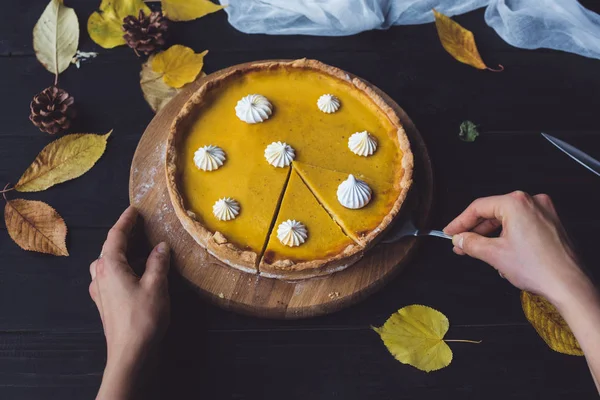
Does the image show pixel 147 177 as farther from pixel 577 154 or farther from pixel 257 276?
pixel 577 154

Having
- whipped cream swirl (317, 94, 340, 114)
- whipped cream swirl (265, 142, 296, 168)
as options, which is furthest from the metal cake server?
whipped cream swirl (317, 94, 340, 114)

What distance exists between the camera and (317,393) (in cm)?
281

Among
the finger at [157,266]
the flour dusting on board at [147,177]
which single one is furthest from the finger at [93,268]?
the flour dusting on board at [147,177]

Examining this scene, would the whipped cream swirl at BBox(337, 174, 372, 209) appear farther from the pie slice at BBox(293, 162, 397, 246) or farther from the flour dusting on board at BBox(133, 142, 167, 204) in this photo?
the flour dusting on board at BBox(133, 142, 167, 204)

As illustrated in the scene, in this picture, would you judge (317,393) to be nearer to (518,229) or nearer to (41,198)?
(518,229)

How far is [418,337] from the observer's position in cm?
299

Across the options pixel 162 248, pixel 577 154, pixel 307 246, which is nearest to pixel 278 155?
pixel 307 246

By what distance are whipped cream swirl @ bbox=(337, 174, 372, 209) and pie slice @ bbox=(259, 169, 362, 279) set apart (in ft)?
0.42

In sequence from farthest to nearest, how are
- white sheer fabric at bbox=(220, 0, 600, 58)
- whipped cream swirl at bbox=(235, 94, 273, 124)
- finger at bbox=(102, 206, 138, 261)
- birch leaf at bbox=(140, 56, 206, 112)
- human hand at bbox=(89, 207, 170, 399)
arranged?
white sheer fabric at bbox=(220, 0, 600, 58) < birch leaf at bbox=(140, 56, 206, 112) < whipped cream swirl at bbox=(235, 94, 273, 124) < finger at bbox=(102, 206, 138, 261) < human hand at bbox=(89, 207, 170, 399)

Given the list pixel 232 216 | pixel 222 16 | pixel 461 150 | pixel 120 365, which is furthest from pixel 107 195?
pixel 461 150

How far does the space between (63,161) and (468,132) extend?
245cm

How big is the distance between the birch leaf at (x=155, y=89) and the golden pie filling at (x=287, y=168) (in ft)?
1.11

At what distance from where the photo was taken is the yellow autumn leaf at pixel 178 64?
353 cm

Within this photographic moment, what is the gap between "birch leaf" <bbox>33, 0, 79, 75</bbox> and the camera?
3.62m
